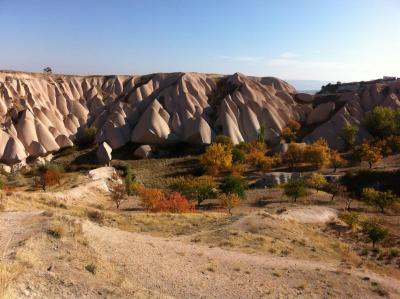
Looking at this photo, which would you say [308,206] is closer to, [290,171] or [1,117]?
[290,171]

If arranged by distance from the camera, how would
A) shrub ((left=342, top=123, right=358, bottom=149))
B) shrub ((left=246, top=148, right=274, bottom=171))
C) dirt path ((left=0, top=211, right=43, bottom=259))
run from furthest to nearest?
shrub ((left=342, top=123, right=358, bottom=149)), shrub ((left=246, top=148, right=274, bottom=171)), dirt path ((left=0, top=211, right=43, bottom=259))

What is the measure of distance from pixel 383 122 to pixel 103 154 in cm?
3269

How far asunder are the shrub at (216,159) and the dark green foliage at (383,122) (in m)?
19.2

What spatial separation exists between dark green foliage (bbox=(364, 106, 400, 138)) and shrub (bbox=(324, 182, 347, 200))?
16230 mm

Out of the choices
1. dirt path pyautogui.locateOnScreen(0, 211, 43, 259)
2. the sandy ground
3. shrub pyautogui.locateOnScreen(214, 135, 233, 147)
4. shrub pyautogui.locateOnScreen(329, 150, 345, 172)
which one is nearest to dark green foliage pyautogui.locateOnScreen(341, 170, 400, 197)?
shrub pyautogui.locateOnScreen(329, 150, 345, 172)

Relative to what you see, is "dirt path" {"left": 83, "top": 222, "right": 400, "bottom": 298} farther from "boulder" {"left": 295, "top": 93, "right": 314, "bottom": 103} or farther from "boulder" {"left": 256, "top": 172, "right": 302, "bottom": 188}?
"boulder" {"left": 295, "top": 93, "right": 314, "bottom": 103}

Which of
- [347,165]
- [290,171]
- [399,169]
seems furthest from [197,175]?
[399,169]

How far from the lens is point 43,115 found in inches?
2131

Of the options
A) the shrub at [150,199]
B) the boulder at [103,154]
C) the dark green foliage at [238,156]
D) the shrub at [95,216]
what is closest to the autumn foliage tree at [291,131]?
the dark green foliage at [238,156]

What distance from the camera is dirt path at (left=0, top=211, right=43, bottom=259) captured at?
37.7 ft

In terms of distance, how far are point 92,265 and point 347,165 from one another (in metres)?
35.0

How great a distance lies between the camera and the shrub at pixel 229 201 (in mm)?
29688

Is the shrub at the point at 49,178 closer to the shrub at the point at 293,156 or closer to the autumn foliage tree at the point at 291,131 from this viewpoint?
the shrub at the point at 293,156

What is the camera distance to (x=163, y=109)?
55.9 metres
